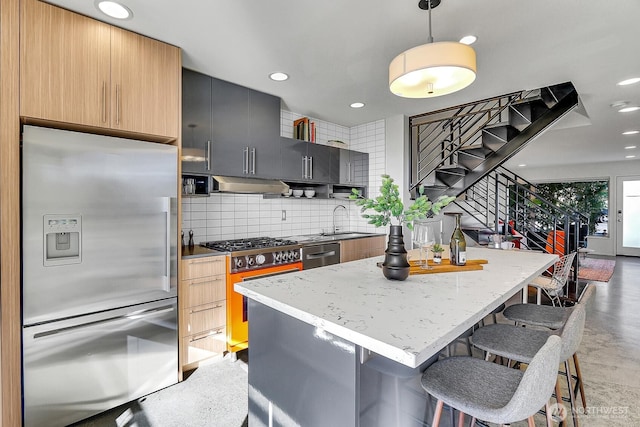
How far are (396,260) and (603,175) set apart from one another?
395 inches

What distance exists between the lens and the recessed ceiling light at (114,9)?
1.85 meters

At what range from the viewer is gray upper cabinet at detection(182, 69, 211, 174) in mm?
2660

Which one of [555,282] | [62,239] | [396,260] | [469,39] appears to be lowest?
[555,282]

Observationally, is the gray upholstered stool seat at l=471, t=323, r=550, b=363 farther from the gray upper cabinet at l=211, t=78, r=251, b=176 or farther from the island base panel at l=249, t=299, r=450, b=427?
the gray upper cabinet at l=211, t=78, r=251, b=176

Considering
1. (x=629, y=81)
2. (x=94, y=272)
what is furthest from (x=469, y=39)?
(x=94, y=272)

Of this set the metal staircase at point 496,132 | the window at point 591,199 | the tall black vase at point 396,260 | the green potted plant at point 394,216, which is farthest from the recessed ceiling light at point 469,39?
the window at point 591,199

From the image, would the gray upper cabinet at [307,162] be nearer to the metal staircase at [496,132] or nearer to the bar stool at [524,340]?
the metal staircase at [496,132]

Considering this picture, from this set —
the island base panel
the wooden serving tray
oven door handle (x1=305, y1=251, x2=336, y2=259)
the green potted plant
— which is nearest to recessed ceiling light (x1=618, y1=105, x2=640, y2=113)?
the wooden serving tray

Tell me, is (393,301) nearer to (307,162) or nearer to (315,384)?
(315,384)

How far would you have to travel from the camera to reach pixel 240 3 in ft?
6.10

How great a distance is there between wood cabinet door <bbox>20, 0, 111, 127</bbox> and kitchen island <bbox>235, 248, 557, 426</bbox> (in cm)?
158

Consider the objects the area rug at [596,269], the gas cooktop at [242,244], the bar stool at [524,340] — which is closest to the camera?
the bar stool at [524,340]

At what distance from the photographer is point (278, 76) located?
9.40 feet

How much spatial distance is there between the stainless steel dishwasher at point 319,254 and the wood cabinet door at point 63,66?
6.69 ft
